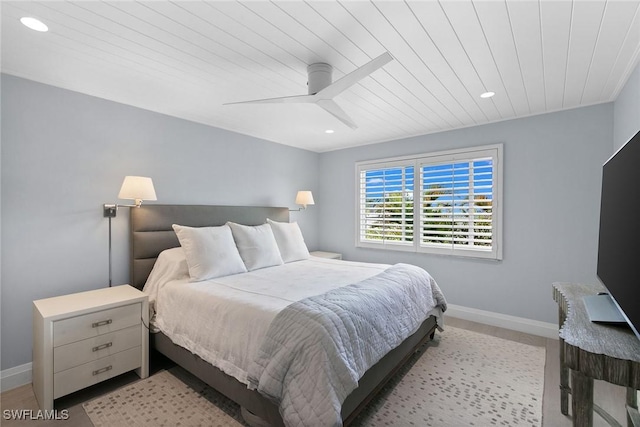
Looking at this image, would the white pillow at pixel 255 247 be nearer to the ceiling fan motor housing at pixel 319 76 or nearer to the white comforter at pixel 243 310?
the white comforter at pixel 243 310

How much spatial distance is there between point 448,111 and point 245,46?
7.40ft

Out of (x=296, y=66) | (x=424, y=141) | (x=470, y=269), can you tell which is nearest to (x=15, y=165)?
(x=296, y=66)

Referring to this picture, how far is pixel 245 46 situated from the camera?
1.88 meters

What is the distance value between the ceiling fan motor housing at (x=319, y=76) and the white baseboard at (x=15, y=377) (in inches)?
124

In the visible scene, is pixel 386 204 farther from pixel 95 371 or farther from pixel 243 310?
pixel 95 371

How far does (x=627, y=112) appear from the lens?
237 cm

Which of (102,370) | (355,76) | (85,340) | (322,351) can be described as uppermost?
(355,76)

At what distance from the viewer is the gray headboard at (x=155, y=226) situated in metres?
2.81

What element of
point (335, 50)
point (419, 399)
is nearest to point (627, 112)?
point (335, 50)

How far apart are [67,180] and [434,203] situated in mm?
3976

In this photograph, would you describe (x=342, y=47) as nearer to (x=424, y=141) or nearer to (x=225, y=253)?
(x=225, y=253)

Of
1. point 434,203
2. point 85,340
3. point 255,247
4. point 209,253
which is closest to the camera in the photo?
point 85,340

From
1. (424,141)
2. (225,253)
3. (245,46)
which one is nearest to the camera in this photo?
(245,46)

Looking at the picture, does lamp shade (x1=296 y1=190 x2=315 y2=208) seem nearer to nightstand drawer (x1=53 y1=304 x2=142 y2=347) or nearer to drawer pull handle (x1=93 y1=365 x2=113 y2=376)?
nightstand drawer (x1=53 y1=304 x2=142 y2=347)
